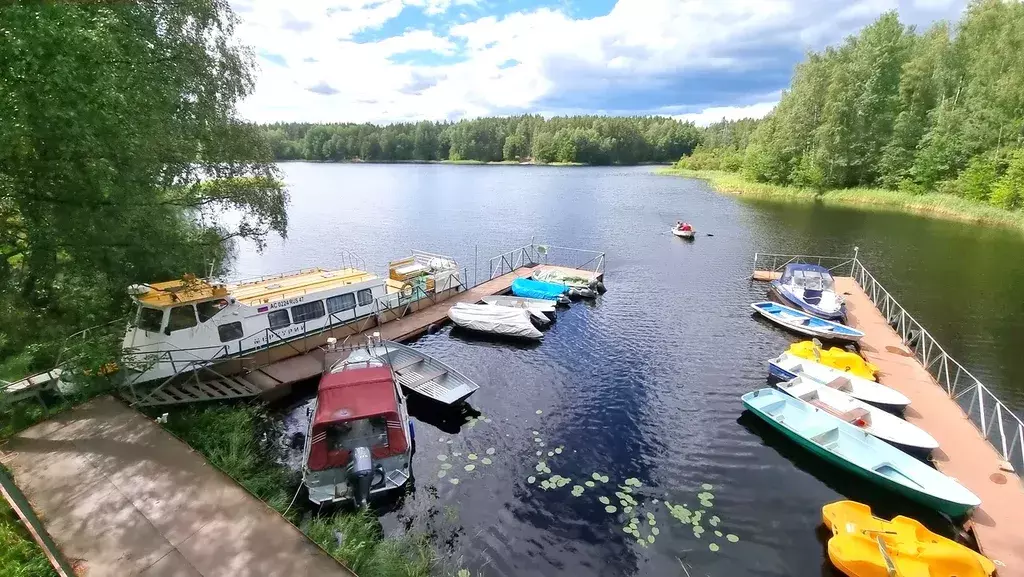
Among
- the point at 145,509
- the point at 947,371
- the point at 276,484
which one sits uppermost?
the point at 145,509

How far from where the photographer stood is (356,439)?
48.4 ft

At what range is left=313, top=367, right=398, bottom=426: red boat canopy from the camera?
14.1 m

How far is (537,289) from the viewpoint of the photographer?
3228cm

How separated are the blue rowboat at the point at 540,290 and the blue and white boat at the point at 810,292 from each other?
13949 millimetres

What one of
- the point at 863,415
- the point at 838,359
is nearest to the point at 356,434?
the point at 863,415

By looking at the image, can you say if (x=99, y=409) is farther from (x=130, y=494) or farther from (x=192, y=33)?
(x=192, y=33)

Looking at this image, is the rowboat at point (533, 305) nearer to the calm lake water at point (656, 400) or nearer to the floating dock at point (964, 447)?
the calm lake water at point (656, 400)

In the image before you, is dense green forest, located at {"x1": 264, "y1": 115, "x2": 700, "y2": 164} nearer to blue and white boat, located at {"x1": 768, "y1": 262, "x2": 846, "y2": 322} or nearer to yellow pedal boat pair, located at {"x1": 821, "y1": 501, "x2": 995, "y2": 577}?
blue and white boat, located at {"x1": 768, "y1": 262, "x2": 846, "y2": 322}

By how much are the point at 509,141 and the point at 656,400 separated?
164528 millimetres

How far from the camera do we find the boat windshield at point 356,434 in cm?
1459

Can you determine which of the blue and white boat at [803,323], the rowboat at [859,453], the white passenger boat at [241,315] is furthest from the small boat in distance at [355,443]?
the blue and white boat at [803,323]

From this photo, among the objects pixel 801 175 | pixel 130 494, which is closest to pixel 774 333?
pixel 130 494

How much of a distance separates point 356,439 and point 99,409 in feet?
26.7

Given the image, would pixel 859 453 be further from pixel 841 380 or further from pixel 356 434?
pixel 356 434
